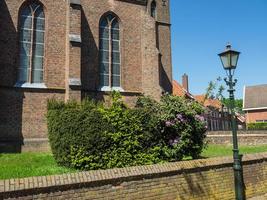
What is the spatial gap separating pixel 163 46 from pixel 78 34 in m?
9.07

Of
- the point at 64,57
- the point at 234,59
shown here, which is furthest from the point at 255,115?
the point at 234,59

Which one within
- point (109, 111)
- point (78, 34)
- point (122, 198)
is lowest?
point (122, 198)

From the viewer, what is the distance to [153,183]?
795cm

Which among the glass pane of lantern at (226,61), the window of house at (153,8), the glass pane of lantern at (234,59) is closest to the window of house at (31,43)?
the window of house at (153,8)

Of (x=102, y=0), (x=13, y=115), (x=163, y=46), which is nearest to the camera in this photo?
(x=13, y=115)

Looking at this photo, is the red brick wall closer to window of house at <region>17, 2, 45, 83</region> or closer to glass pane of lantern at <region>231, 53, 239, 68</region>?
window of house at <region>17, 2, 45, 83</region>

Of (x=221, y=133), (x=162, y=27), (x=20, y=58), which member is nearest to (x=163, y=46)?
(x=162, y=27)

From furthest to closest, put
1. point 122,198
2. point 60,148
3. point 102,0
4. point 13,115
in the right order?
point 102,0, point 13,115, point 60,148, point 122,198

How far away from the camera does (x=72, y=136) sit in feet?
28.9

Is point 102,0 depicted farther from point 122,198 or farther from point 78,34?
point 122,198

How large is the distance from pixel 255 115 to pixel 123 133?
42.1 m

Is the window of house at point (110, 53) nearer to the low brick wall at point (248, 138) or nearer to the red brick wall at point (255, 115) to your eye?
the low brick wall at point (248, 138)

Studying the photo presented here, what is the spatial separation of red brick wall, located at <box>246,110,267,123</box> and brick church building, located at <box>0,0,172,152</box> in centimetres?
3117

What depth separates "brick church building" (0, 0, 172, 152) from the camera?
16906 millimetres
